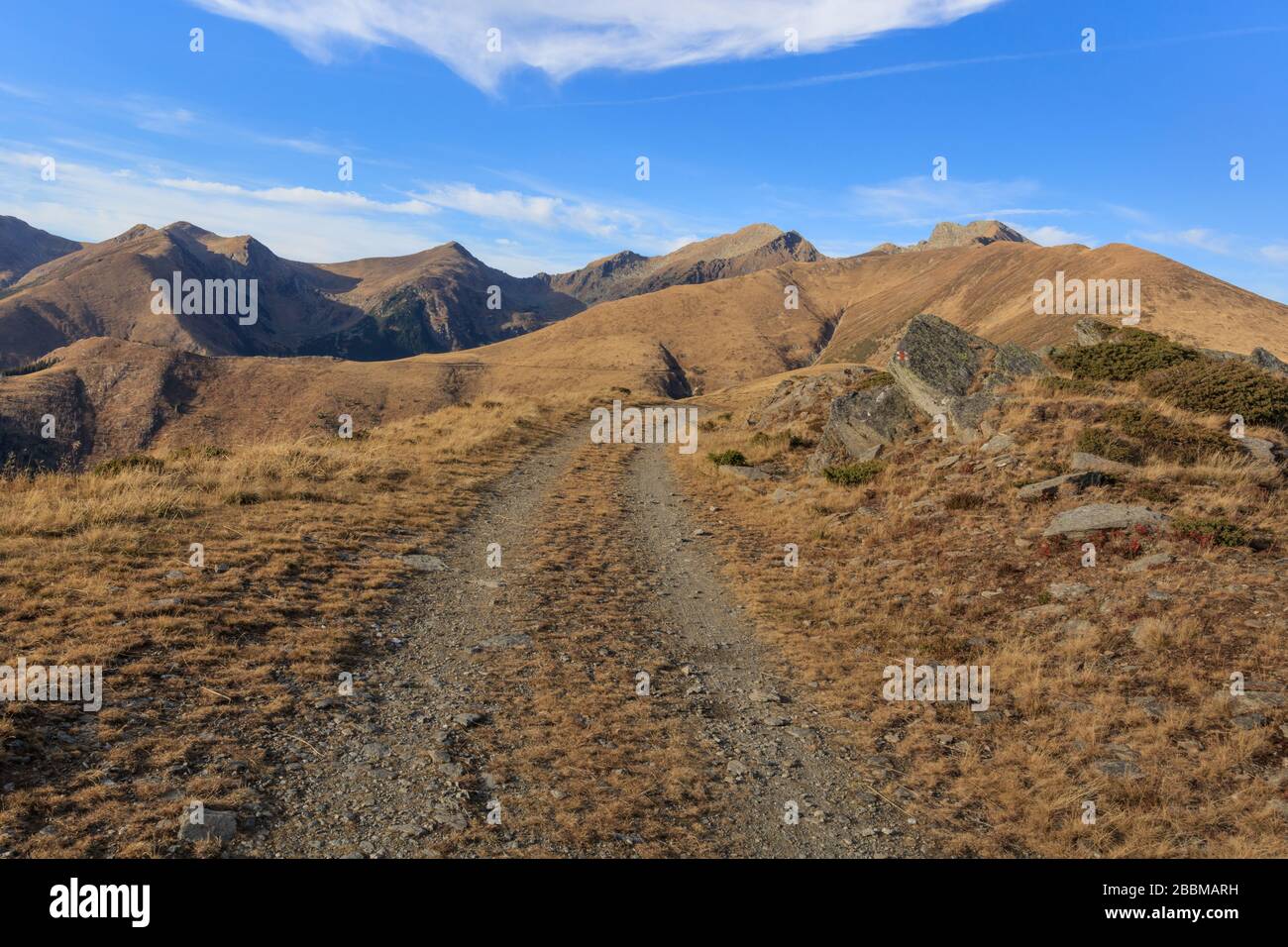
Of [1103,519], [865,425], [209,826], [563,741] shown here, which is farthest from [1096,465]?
[209,826]

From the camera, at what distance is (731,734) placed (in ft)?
26.0

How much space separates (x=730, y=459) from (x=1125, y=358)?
47.0 ft

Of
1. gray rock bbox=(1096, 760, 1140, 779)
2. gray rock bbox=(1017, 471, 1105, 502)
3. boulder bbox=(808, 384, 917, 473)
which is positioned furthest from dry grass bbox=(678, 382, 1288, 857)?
boulder bbox=(808, 384, 917, 473)

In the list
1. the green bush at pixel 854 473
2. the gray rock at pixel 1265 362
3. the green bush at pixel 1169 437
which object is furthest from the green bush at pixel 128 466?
the gray rock at pixel 1265 362

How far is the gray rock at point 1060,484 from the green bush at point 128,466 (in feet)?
71.5

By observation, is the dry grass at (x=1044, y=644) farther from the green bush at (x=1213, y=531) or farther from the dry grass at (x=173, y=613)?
the dry grass at (x=173, y=613)

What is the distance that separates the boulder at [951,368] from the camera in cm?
2105

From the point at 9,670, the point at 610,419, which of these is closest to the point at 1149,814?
the point at 9,670

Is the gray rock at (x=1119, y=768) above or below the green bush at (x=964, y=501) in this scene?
below

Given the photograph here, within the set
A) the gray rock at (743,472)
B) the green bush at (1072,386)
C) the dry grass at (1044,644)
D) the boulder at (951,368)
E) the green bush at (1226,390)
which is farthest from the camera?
the gray rock at (743,472)

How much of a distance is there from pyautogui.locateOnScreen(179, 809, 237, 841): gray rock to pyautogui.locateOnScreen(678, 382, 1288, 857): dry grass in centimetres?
627

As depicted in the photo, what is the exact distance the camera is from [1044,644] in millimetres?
10055
